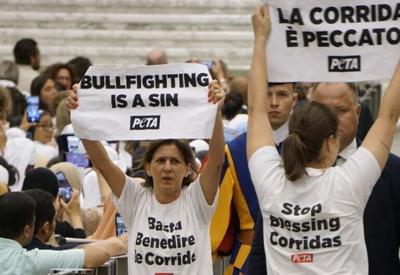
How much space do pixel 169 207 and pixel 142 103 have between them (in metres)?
0.55

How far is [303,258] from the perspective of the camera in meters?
7.43

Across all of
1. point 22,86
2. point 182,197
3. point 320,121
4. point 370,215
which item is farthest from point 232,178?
point 22,86

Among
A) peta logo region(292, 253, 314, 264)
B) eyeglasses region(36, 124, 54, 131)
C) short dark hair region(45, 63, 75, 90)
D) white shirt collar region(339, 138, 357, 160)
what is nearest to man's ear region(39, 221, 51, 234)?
white shirt collar region(339, 138, 357, 160)

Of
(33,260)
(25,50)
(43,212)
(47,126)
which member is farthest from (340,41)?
(25,50)

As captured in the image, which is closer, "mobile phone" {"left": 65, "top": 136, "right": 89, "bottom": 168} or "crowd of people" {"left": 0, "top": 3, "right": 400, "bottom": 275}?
"crowd of people" {"left": 0, "top": 3, "right": 400, "bottom": 275}

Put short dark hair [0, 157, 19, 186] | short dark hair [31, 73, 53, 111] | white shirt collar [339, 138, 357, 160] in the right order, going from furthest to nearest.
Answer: short dark hair [31, 73, 53, 111], short dark hair [0, 157, 19, 186], white shirt collar [339, 138, 357, 160]

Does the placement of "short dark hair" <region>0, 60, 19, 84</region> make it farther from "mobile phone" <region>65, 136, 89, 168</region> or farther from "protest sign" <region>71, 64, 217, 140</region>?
"protest sign" <region>71, 64, 217, 140</region>

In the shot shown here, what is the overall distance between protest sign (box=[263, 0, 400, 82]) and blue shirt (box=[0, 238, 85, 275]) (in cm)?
144

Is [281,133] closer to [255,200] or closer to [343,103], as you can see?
[255,200]

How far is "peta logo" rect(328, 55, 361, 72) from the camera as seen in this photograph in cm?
808

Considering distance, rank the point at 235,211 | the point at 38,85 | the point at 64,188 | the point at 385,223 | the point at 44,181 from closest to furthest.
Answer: the point at 385,223 → the point at 235,211 → the point at 44,181 → the point at 64,188 → the point at 38,85

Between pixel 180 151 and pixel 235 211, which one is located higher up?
pixel 180 151

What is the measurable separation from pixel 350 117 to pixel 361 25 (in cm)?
89

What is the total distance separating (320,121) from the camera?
7617mm
